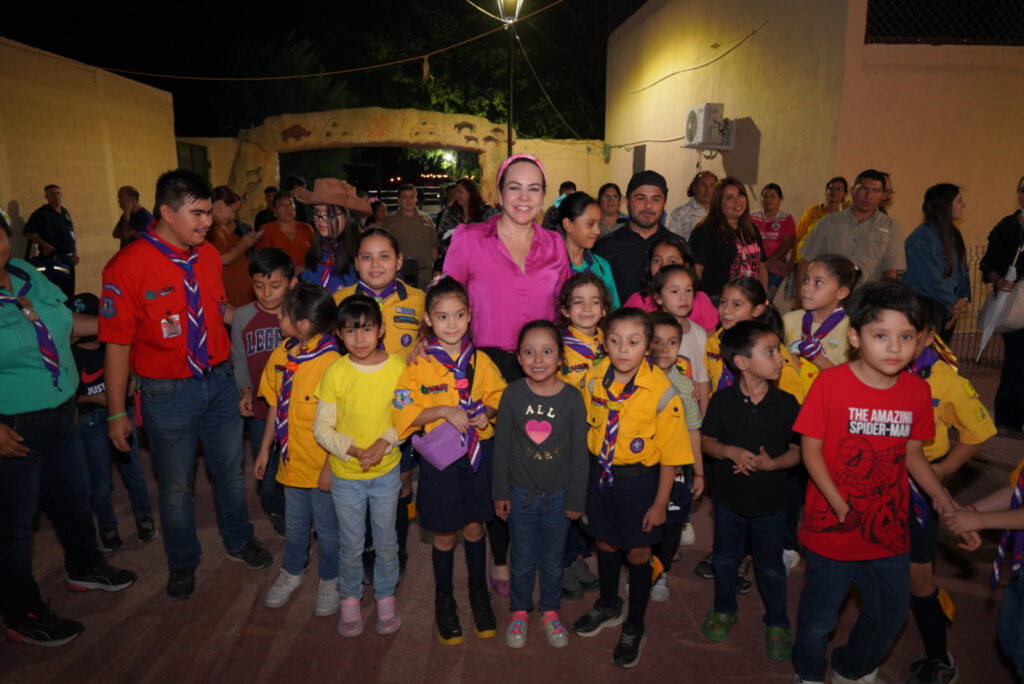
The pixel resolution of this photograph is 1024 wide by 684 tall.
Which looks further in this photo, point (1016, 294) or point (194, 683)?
point (1016, 294)

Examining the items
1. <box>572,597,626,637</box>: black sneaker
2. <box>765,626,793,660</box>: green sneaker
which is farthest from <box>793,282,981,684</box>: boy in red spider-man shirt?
<box>572,597,626,637</box>: black sneaker

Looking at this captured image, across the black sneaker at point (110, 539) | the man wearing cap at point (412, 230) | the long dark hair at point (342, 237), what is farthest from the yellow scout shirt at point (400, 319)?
the man wearing cap at point (412, 230)

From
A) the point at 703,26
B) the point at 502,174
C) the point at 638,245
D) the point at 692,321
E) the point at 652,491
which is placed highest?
the point at 703,26

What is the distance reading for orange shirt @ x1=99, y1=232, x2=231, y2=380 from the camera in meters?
3.16

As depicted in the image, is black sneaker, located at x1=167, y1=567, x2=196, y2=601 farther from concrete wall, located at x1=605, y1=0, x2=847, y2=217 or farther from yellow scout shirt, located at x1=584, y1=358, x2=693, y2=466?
concrete wall, located at x1=605, y1=0, x2=847, y2=217

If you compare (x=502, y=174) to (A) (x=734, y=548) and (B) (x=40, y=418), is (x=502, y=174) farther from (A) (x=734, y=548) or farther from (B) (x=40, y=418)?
(B) (x=40, y=418)

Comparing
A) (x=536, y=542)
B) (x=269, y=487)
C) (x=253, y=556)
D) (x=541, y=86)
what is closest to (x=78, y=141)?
(x=269, y=487)

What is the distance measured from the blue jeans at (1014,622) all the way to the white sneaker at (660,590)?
1.53m

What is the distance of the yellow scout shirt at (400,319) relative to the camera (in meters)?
3.63

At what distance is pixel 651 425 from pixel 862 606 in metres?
1.08

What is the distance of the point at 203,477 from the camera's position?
4.99 m

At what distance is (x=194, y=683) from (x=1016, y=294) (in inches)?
246

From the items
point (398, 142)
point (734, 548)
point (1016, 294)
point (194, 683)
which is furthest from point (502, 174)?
point (398, 142)

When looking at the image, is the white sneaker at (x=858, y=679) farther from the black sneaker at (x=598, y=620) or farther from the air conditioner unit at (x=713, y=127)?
the air conditioner unit at (x=713, y=127)
